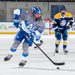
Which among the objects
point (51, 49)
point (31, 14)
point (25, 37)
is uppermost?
point (31, 14)

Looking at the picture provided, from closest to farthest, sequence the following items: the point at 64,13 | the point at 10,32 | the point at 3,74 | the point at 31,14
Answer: the point at 3,74, the point at 31,14, the point at 64,13, the point at 10,32

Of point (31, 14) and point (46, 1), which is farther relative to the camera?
point (46, 1)

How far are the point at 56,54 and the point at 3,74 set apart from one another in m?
2.17

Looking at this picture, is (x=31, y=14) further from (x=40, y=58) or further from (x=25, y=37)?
(x=40, y=58)

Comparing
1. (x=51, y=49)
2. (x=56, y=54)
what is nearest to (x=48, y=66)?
(x=56, y=54)

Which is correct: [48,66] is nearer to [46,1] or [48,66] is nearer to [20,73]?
[20,73]

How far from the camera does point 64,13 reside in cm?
559

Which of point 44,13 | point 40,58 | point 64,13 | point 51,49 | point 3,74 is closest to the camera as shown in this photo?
point 3,74

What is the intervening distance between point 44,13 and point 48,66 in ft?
28.9

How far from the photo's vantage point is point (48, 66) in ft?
14.4

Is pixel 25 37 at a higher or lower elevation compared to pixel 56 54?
higher

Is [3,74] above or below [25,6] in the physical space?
below

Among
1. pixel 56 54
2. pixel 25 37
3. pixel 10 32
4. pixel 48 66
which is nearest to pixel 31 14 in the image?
pixel 25 37

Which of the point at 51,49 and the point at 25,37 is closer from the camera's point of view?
the point at 25,37
